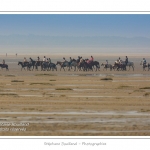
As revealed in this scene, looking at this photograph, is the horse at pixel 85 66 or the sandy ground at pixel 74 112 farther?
the horse at pixel 85 66

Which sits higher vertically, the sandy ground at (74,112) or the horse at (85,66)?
the horse at (85,66)

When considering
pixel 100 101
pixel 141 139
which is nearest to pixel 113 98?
pixel 100 101

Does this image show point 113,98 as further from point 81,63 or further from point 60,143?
point 81,63

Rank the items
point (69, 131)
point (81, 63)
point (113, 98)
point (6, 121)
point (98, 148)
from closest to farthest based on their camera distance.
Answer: point (98, 148) < point (69, 131) < point (6, 121) < point (113, 98) < point (81, 63)

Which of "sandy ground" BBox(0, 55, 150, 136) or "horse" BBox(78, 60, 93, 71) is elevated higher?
"horse" BBox(78, 60, 93, 71)

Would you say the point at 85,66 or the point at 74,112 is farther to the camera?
the point at 85,66

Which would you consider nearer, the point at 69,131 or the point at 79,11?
the point at 69,131

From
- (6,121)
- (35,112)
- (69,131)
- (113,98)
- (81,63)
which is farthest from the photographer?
(81,63)

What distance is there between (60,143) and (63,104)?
550cm

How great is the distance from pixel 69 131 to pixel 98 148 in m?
1.51

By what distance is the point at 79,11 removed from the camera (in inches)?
593

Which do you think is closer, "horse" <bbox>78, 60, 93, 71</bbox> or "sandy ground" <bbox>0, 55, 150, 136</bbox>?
"sandy ground" <bbox>0, 55, 150, 136</bbox>

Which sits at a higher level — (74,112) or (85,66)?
(85,66)

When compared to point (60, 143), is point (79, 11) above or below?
above
